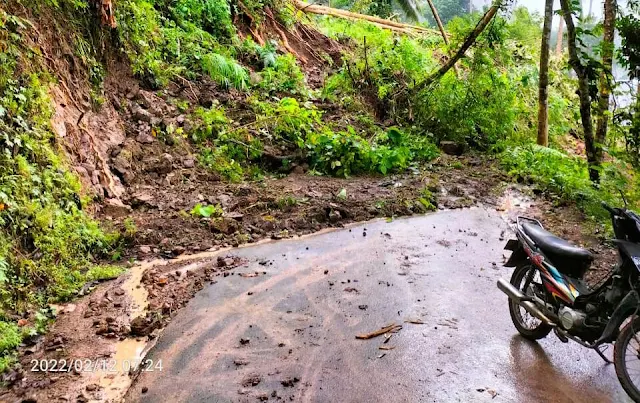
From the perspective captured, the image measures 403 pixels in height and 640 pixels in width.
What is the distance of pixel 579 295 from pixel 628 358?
496 millimetres

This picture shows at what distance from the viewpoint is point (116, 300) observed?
495 centimetres

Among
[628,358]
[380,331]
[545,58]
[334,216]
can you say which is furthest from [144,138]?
[545,58]

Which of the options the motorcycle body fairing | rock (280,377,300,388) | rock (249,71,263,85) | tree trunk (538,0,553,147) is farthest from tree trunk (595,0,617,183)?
rock (249,71,263,85)

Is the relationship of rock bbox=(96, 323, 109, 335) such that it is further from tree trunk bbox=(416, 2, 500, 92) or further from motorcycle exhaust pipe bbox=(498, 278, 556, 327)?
tree trunk bbox=(416, 2, 500, 92)

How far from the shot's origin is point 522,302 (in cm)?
404

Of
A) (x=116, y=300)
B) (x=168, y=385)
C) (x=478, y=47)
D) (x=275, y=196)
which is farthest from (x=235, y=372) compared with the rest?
(x=478, y=47)

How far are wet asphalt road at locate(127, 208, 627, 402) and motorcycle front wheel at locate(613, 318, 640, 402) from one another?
8.8 inches

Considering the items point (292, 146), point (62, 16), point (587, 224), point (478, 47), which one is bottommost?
point (587, 224)

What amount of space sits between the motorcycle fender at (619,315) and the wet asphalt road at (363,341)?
1.47 feet

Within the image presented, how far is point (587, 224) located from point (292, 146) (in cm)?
531

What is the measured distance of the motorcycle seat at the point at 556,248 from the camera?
3.64 metres

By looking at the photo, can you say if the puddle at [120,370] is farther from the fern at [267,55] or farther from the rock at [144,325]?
the fern at [267,55]

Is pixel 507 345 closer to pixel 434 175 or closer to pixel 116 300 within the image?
pixel 116 300

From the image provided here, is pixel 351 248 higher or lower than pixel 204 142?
lower
